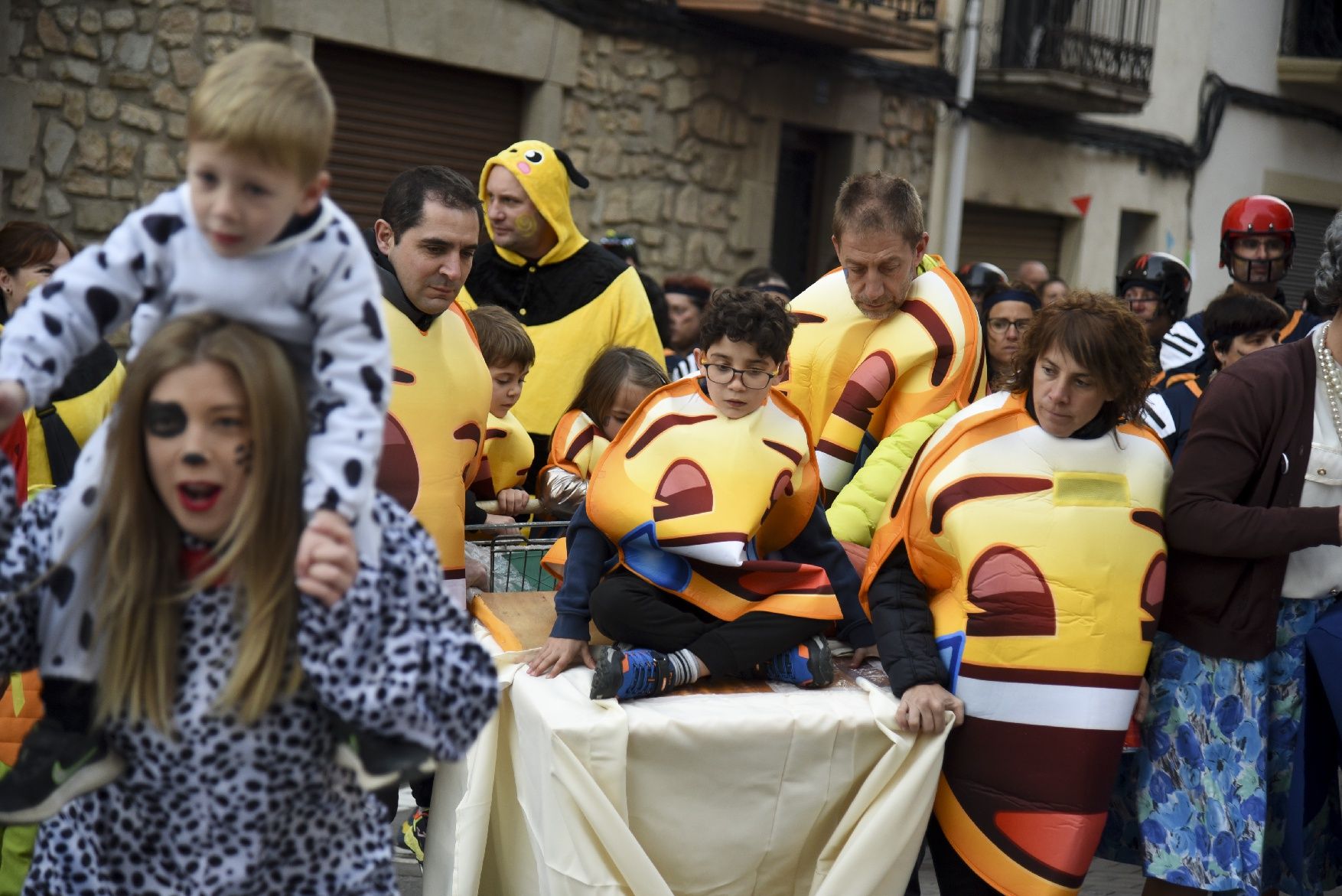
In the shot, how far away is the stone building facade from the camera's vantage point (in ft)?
28.8

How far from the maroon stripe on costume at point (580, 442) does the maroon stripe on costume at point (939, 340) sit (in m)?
1.06

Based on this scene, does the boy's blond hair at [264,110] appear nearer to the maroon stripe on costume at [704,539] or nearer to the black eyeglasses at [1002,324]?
the maroon stripe on costume at [704,539]

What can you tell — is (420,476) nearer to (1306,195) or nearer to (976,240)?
(976,240)

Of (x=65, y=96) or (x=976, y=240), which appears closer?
(x=65, y=96)

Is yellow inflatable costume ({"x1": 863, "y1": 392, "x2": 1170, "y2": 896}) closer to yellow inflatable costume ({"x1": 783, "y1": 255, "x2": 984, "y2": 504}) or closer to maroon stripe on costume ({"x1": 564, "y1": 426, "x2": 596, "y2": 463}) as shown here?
yellow inflatable costume ({"x1": 783, "y1": 255, "x2": 984, "y2": 504})

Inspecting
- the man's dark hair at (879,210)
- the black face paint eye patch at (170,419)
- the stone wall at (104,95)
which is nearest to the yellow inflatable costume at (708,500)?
the man's dark hair at (879,210)

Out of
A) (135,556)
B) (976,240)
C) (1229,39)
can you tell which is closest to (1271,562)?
(135,556)

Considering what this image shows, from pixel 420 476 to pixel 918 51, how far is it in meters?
11.7

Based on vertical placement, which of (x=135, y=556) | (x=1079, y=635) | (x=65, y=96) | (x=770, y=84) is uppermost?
(x=770, y=84)

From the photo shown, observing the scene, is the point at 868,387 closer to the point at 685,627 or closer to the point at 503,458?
the point at 685,627

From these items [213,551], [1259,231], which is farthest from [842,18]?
[213,551]

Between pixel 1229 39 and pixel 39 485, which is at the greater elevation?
pixel 1229 39

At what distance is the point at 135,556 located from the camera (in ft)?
6.99

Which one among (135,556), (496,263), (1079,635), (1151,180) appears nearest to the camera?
(135,556)
